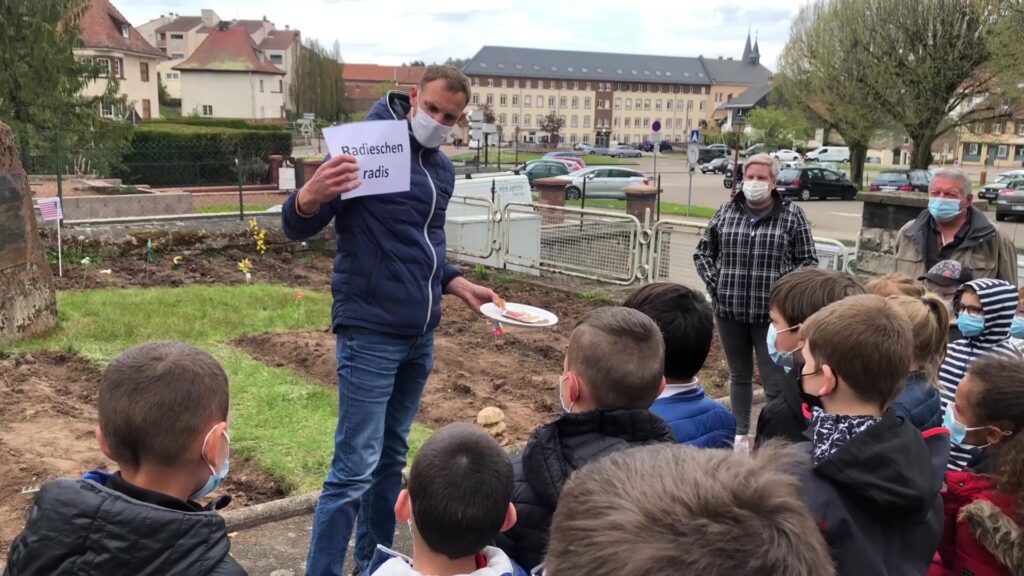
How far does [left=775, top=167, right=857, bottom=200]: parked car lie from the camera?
34406 mm

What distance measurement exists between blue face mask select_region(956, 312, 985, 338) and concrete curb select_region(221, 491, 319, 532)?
325 centimetres

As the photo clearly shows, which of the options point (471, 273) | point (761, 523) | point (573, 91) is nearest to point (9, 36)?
point (471, 273)

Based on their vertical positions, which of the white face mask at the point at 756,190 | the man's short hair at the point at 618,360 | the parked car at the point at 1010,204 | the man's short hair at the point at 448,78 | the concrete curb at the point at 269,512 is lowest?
the concrete curb at the point at 269,512

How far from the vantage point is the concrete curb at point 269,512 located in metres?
4.13

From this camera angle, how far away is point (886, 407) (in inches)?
87.9

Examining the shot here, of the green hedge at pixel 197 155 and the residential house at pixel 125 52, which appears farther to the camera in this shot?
the residential house at pixel 125 52

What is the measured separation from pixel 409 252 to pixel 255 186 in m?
23.8

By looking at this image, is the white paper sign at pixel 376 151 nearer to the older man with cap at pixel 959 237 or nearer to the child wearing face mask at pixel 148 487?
the child wearing face mask at pixel 148 487

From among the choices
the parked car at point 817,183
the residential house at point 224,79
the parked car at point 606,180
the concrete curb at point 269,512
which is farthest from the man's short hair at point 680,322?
the residential house at point 224,79

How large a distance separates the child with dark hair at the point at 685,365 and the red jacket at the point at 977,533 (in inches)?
28.2

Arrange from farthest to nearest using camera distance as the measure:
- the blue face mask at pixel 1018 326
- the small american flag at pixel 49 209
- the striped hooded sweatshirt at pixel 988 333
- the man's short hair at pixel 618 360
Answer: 1. the small american flag at pixel 49 209
2. the blue face mask at pixel 1018 326
3. the striped hooded sweatshirt at pixel 988 333
4. the man's short hair at pixel 618 360

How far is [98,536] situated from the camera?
175 centimetres

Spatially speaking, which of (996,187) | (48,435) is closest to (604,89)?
(996,187)

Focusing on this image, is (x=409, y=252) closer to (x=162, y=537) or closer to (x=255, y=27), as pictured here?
(x=162, y=537)
